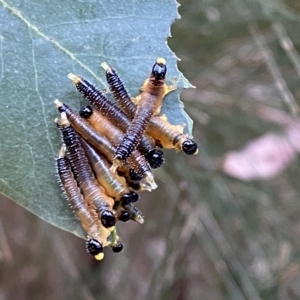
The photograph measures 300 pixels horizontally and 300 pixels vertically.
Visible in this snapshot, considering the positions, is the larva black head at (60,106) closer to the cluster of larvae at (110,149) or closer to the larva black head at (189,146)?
the cluster of larvae at (110,149)

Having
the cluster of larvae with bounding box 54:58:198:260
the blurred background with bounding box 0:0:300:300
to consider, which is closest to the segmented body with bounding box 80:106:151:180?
the cluster of larvae with bounding box 54:58:198:260

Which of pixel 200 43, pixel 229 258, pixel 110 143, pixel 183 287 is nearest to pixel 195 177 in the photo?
pixel 229 258

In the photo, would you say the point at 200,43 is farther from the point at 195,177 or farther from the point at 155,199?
the point at 155,199

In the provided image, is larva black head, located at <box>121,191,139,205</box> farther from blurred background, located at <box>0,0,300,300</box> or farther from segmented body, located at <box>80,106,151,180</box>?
blurred background, located at <box>0,0,300,300</box>

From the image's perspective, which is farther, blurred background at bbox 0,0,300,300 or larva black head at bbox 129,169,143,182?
blurred background at bbox 0,0,300,300

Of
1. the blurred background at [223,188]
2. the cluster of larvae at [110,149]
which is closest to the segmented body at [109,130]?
the cluster of larvae at [110,149]
